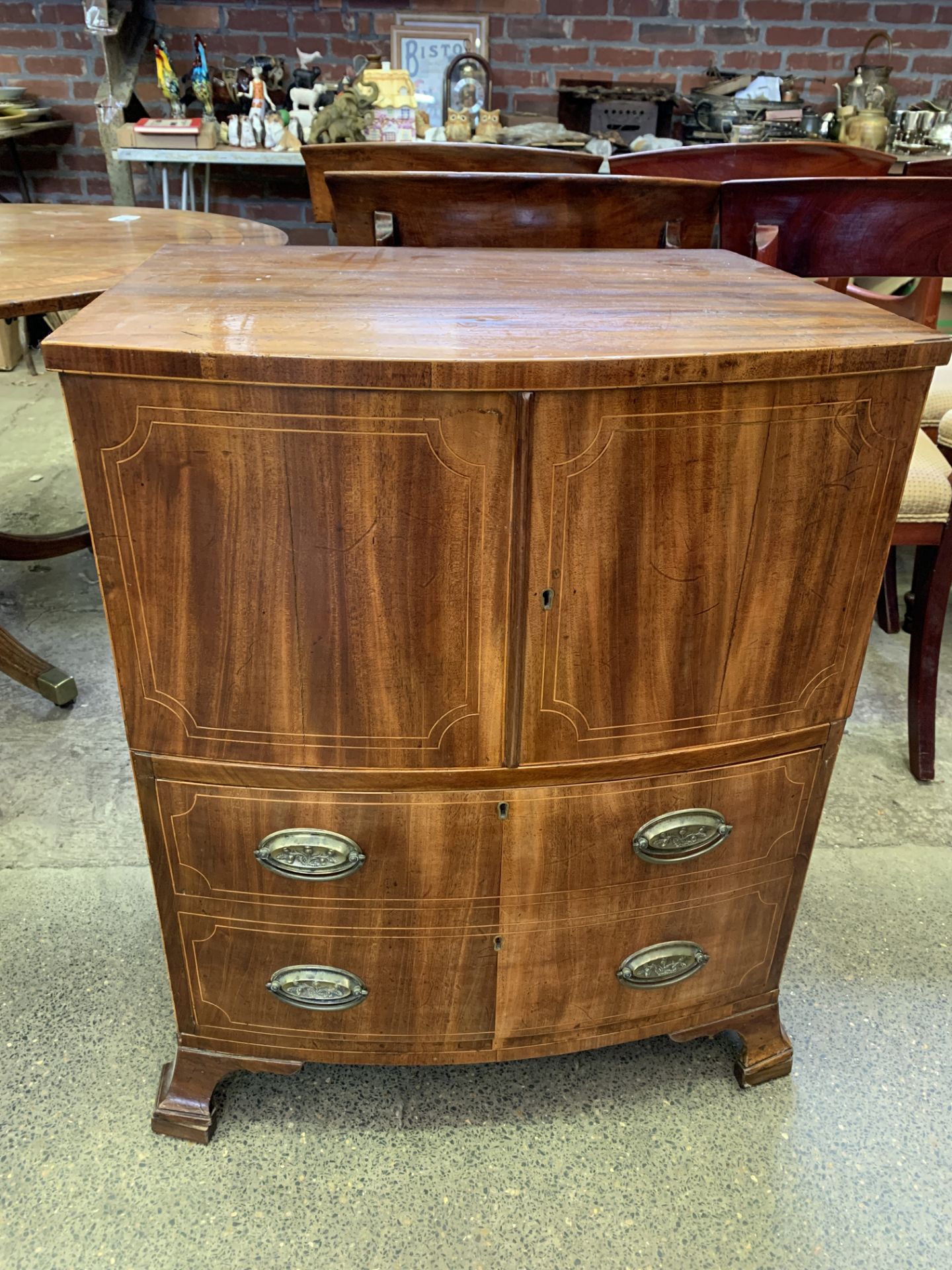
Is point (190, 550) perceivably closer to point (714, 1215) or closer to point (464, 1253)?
point (464, 1253)

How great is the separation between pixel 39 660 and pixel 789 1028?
4.88 ft

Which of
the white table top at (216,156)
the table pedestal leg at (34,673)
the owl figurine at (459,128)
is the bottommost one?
the table pedestal leg at (34,673)

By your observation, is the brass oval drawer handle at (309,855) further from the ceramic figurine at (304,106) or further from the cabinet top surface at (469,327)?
the ceramic figurine at (304,106)

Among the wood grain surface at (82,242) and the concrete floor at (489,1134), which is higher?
the wood grain surface at (82,242)

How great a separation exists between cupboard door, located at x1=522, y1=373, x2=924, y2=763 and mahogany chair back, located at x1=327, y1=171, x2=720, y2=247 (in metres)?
0.68

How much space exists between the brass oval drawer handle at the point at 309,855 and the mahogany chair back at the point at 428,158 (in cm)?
101

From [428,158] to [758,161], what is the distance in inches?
26.3

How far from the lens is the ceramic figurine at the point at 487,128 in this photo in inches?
130

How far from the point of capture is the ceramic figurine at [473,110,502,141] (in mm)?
3305

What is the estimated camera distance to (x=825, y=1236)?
104cm

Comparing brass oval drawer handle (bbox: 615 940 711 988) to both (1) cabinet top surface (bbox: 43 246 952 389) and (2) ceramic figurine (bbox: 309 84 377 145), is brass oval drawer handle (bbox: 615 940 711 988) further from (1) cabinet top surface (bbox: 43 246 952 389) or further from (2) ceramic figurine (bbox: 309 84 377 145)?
(2) ceramic figurine (bbox: 309 84 377 145)

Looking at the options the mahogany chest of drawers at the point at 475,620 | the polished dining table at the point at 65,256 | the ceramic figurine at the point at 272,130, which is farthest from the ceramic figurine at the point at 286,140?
the mahogany chest of drawers at the point at 475,620

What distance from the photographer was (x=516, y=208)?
1.38 meters

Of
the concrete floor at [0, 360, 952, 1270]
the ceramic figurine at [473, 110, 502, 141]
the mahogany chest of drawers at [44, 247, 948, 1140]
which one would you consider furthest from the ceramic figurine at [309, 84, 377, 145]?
the concrete floor at [0, 360, 952, 1270]
